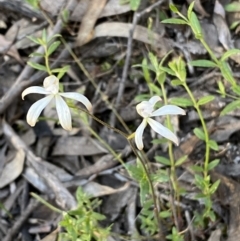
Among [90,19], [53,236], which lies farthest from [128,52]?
[53,236]

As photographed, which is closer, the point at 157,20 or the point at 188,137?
the point at 188,137

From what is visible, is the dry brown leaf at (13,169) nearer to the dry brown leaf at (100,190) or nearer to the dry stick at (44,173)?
the dry stick at (44,173)

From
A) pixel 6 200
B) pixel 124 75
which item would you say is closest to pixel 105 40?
Result: pixel 124 75

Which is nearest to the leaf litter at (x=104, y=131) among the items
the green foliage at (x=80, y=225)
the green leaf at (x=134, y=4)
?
the green leaf at (x=134, y=4)

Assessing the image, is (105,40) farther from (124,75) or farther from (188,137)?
(188,137)

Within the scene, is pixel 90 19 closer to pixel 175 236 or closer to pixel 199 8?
pixel 199 8

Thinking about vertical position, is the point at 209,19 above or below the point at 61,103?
below
